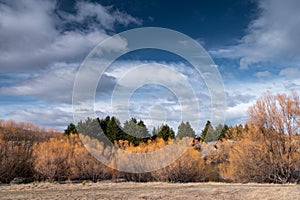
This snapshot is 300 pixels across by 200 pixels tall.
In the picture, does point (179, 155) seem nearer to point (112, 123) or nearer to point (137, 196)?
point (137, 196)

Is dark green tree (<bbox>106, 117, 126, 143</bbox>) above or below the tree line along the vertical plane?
above

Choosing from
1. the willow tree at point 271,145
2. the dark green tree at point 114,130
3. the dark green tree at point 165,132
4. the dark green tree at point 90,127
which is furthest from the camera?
the dark green tree at point 165,132

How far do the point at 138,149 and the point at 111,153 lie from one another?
10.0 ft

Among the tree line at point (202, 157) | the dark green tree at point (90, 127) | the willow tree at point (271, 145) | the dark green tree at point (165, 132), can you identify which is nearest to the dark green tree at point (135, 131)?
the dark green tree at point (165, 132)

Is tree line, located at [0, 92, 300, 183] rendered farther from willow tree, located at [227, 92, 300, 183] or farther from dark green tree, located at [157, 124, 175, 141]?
dark green tree, located at [157, 124, 175, 141]

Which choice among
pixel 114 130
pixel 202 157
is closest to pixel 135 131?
Result: pixel 114 130

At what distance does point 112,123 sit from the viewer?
47438 mm

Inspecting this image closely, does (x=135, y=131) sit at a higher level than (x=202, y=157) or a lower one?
higher

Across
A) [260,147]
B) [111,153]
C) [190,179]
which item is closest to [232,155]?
[260,147]

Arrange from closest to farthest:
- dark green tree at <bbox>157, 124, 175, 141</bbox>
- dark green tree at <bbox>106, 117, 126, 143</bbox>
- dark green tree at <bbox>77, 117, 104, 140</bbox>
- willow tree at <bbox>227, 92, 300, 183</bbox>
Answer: willow tree at <bbox>227, 92, 300, 183</bbox>
dark green tree at <bbox>77, 117, 104, 140</bbox>
dark green tree at <bbox>106, 117, 126, 143</bbox>
dark green tree at <bbox>157, 124, 175, 141</bbox>

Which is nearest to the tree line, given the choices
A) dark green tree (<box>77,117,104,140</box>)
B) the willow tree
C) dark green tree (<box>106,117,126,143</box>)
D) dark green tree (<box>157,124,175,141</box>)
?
the willow tree

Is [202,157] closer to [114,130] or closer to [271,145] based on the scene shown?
[271,145]

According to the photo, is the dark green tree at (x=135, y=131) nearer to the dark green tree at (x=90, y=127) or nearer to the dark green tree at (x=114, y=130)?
the dark green tree at (x=114, y=130)

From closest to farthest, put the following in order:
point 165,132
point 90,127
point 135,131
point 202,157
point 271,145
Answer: point 271,145 → point 202,157 → point 90,127 → point 135,131 → point 165,132
